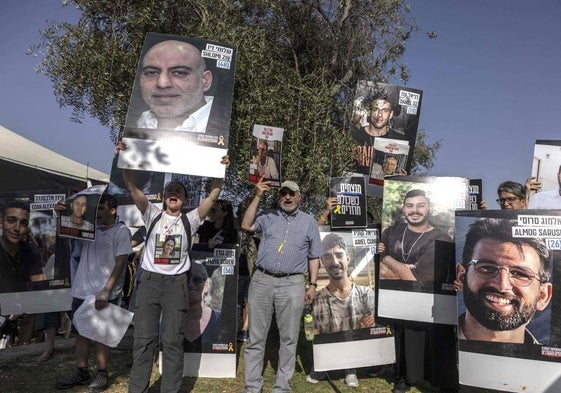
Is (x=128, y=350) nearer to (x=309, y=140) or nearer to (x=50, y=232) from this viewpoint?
(x=50, y=232)

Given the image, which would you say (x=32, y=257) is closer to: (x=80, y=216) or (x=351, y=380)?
(x=80, y=216)

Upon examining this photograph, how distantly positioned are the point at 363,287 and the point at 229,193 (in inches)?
110

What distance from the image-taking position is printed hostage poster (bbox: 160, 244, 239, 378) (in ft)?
18.7

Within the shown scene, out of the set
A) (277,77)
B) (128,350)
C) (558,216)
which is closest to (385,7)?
(277,77)

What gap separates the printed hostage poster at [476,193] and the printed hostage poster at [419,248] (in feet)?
7.24

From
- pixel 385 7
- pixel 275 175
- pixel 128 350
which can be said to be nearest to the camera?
pixel 275 175

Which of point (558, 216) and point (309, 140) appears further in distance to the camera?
point (309, 140)

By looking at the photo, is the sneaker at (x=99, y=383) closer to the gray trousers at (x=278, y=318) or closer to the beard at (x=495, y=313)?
the gray trousers at (x=278, y=318)

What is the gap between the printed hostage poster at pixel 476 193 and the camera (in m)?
7.29

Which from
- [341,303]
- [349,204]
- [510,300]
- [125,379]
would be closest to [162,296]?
[125,379]

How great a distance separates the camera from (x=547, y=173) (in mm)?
5656

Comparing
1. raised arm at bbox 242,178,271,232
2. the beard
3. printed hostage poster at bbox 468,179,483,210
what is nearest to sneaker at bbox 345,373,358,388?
the beard

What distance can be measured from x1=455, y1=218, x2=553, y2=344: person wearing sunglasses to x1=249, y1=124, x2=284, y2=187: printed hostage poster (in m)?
2.31

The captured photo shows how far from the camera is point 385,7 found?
7.27 meters
